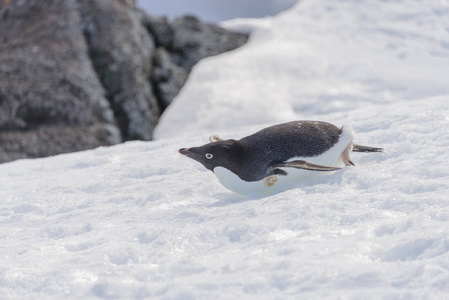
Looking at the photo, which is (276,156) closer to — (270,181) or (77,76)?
(270,181)

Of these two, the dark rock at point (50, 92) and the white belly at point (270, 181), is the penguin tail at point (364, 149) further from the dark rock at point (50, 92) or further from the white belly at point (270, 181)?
the dark rock at point (50, 92)

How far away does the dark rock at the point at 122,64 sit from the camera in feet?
28.8

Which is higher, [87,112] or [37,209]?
[37,209]

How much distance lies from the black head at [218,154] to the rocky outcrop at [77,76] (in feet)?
16.7

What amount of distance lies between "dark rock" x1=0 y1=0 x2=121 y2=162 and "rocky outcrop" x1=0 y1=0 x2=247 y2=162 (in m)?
0.02

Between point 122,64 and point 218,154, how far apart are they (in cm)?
618

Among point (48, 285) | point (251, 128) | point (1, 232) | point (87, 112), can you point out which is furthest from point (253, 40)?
point (48, 285)

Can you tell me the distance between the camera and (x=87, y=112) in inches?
327

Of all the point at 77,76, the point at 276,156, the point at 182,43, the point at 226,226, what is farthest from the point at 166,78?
the point at 226,226

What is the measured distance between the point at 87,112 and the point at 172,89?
183cm

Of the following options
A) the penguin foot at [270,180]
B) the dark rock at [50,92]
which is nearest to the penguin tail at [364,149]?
the penguin foot at [270,180]

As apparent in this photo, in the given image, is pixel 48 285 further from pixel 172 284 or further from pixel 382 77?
pixel 382 77

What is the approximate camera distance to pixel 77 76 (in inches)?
333

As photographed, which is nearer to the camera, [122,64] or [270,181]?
[270,181]
